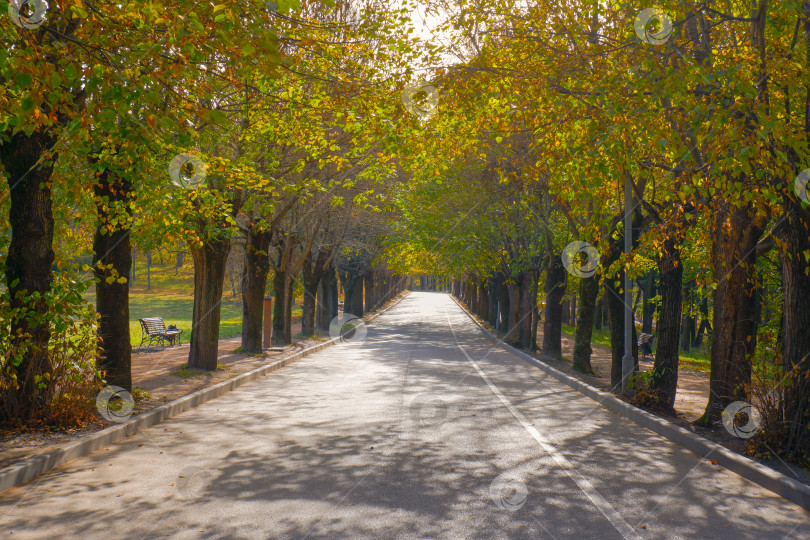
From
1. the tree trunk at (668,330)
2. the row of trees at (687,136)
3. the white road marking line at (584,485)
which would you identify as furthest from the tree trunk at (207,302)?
the tree trunk at (668,330)

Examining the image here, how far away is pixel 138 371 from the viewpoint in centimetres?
1702

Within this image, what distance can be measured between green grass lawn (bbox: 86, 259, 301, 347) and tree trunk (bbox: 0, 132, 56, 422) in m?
24.8

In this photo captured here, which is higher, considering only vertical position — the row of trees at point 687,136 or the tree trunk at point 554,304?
the row of trees at point 687,136

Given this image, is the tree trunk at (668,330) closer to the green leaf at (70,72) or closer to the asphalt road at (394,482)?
the asphalt road at (394,482)

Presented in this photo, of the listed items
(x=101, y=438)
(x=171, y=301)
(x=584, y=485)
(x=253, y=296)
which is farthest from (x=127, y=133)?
(x=171, y=301)

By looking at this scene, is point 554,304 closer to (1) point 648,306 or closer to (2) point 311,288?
(2) point 311,288

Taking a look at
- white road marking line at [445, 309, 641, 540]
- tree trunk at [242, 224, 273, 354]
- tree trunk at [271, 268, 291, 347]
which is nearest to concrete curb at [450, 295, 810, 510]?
white road marking line at [445, 309, 641, 540]

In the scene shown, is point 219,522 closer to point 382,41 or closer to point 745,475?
point 745,475

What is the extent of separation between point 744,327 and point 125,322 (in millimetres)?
9460

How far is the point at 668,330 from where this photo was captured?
12.6 metres

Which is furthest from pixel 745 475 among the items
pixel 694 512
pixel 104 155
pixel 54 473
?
pixel 104 155

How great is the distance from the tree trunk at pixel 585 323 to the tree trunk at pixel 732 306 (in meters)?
9.09

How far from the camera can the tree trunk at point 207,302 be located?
666 inches

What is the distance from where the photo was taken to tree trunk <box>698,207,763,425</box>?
10398 millimetres
